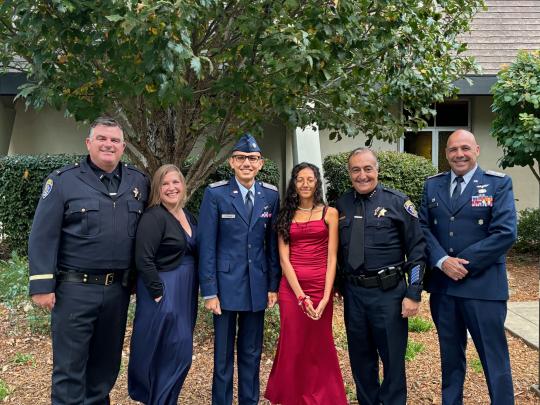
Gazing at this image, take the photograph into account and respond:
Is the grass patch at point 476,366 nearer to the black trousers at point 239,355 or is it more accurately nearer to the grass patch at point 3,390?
the black trousers at point 239,355

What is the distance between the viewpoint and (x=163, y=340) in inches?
139

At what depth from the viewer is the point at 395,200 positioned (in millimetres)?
3646

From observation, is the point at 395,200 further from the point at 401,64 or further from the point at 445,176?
the point at 401,64

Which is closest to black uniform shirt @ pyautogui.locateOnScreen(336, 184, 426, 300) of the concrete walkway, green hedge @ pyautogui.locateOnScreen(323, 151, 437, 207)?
the concrete walkway

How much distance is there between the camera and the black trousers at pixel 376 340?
3561mm

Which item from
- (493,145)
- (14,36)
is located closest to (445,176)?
(14,36)

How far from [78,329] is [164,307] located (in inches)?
20.3

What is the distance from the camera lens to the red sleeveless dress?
3.69m

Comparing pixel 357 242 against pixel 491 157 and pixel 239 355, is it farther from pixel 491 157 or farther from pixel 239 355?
pixel 491 157

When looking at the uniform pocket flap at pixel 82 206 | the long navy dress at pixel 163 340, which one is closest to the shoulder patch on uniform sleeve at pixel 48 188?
the uniform pocket flap at pixel 82 206

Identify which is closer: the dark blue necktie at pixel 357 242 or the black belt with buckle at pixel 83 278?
the black belt with buckle at pixel 83 278

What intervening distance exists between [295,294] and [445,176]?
1295mm

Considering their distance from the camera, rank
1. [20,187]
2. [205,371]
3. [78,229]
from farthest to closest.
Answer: [20,187] < [205,371] < [78,229]

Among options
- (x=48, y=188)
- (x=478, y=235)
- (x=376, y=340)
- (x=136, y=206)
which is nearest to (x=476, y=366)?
(x=376, y=340)
